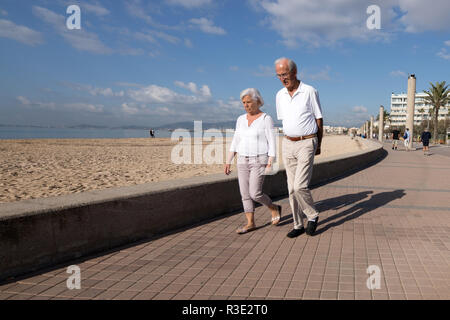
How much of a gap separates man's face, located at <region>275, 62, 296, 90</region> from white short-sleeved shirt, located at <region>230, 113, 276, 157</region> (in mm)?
456

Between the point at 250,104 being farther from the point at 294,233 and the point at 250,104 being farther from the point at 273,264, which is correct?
the point at 273,264

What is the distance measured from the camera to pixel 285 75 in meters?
3.78

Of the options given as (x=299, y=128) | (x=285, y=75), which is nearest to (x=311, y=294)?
(x=299, y=128)

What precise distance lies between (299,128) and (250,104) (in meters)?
0.63

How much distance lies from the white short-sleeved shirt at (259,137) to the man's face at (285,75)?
1.50 ft

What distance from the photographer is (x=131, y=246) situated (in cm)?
370

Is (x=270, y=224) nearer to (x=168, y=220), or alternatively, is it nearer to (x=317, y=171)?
(x=168, y=220)

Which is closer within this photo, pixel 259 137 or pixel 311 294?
pixel 311 294

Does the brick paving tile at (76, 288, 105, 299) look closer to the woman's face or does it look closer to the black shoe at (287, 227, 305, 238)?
the black shoe at (287, 227, 305, 238)

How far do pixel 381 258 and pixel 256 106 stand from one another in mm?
2103

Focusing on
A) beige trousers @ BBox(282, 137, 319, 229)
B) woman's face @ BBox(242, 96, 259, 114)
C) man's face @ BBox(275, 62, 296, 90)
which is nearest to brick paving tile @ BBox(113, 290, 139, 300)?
beige trousers @ BBox(282, 137, 319, 229)

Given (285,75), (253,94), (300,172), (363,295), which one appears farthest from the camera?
(253,94)

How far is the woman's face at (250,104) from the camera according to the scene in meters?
3.96
